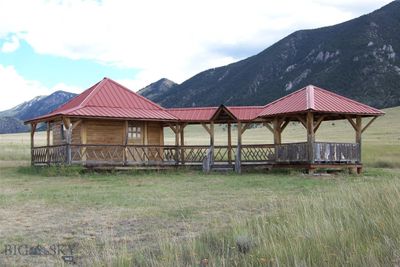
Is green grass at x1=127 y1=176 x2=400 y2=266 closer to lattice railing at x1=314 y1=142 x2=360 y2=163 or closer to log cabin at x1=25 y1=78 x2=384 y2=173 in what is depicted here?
lattice railing at x1=314 y1=142 x2=360 y2=163

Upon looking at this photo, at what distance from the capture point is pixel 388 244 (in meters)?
5.53

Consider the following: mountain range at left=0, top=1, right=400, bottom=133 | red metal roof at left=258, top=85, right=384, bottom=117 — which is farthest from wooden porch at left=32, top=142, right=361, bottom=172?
mountain range at left=0, top=1, right=400, bottom=133

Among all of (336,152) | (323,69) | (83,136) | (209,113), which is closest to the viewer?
(336,152)

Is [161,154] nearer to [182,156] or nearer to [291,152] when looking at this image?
[182,156]

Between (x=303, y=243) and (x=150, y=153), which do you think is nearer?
(x=303, y=243)

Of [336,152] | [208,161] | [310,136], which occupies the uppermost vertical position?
[310,136]

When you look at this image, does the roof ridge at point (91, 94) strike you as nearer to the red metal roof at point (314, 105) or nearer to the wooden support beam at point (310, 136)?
the red metal roof at point (314, 105)

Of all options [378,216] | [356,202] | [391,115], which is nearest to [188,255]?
[378,216]

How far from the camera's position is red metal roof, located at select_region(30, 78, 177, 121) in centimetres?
2497

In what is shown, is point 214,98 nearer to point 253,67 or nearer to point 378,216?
point 253,67

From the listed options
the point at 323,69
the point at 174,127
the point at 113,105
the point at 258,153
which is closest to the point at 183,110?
the point at 174,127

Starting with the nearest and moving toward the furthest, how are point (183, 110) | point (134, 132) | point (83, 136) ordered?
point (83, 136) → point (134, 132) → point (183, 110)

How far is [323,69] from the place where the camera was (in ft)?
437

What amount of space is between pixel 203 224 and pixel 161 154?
702 inches
